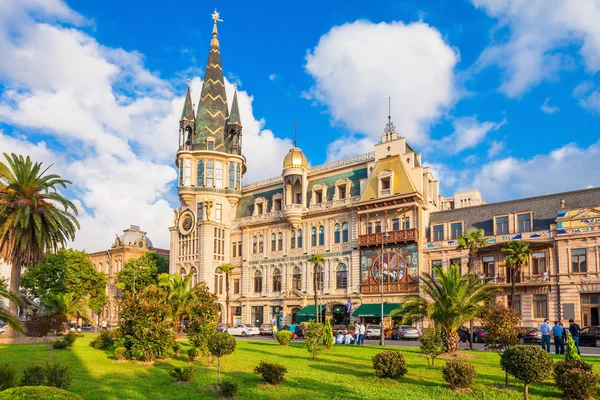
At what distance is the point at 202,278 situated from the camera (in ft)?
215

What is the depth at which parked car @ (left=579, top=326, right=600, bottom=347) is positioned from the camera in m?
35.5

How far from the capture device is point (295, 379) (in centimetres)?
2042

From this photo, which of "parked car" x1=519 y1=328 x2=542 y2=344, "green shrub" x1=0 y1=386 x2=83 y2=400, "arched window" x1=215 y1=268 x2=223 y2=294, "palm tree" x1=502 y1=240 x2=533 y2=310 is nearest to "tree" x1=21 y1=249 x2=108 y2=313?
"arched window" x1=215 y1=268 x2=223 y2=294

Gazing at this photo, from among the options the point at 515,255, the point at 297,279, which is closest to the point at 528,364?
the point at 515,255

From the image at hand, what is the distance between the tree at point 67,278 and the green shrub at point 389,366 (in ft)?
182

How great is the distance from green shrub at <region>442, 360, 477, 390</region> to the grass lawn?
382 millimetres

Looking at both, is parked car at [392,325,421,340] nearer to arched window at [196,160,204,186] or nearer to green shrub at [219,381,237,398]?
green shrub at [219,381,237,398]

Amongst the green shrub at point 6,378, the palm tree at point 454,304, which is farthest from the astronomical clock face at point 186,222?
the green shrub at point 6,378

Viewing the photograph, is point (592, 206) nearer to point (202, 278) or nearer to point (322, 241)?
point (322, 241)

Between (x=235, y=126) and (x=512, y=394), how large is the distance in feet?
194

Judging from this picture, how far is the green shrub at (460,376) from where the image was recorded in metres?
17.8

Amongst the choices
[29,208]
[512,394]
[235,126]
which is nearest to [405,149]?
[235,126]

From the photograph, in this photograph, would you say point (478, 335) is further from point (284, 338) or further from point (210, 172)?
point (210, 172)

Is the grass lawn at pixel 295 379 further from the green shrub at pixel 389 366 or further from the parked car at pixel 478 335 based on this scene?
the parked car at pixel 478 335
